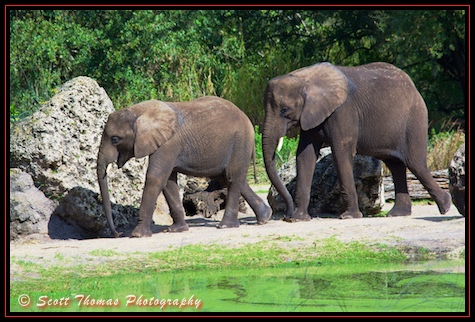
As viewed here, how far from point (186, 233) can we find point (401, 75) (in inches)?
169

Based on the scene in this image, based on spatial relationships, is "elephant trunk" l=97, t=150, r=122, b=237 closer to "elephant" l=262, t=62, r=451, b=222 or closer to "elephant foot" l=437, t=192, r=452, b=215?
"elephant" l=262, t=62, r=451, b=222

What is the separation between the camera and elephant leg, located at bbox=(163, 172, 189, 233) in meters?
13.2

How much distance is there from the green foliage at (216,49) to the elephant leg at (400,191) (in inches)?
290

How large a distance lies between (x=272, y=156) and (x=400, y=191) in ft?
7.17

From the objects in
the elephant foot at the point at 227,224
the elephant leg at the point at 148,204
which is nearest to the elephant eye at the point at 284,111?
the elephant foot at the point at 227,224

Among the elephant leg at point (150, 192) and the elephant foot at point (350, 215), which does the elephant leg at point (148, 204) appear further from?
the elephant foot at point (350, 215)

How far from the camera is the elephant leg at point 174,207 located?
13.2 m

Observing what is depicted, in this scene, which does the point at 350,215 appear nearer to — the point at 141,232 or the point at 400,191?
the point at 400,191

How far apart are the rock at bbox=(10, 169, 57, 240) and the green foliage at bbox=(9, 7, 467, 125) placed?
5793 mm

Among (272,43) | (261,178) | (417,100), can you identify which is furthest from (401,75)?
(272,43)

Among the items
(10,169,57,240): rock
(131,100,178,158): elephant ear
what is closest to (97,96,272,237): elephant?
(131,100,178,158): elephant ear

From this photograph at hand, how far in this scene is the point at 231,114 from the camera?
1361cm

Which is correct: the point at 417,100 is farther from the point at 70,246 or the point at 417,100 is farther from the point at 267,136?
the point at 70,246

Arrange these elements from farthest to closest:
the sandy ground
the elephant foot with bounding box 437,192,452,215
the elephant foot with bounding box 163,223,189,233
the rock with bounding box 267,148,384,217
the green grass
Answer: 1. the rock with bounding box 267,148,384,217
2. the elephant foot with bounding box 437,192,452,215
3. the elephant foot with bounding box 163,223,189,233
4. the sandy ground
5. the green grass
